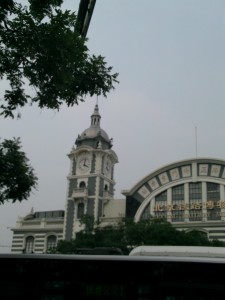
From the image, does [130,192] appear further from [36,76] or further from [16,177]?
[36,76]

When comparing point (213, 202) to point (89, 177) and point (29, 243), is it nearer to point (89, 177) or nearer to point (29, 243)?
point (89, 177)

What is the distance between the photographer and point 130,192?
4325cm

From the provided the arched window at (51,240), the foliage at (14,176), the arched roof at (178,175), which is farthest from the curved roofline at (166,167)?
the foliage at (14,176)

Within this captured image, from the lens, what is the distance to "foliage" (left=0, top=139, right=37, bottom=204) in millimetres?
11133

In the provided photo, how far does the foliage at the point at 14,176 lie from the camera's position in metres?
11.1

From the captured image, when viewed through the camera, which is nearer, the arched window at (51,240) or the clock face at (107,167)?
the arched window at (51,240)

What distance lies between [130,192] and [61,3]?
3678 cm

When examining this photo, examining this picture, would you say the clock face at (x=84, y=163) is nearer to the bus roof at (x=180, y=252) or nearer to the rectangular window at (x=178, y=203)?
the rectangular window at (x=178, y=203)

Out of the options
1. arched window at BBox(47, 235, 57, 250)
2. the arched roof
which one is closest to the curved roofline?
the arched roof

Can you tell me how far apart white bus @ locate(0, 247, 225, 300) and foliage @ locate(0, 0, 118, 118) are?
2865 mm

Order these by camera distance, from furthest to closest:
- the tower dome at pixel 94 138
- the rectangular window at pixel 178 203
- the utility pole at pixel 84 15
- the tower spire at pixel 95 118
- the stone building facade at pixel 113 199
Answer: the tower spire at pixel 95 118
the tower dome at pixel 94 138
the rectangular window at pixel 178 203
the stone building facade at pixel 113 199
the utility pole at pixel 84 15

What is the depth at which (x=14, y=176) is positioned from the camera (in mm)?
11203

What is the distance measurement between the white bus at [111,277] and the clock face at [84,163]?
39683 millimetres

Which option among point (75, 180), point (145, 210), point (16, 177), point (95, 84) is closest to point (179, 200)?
point (145, 210)
